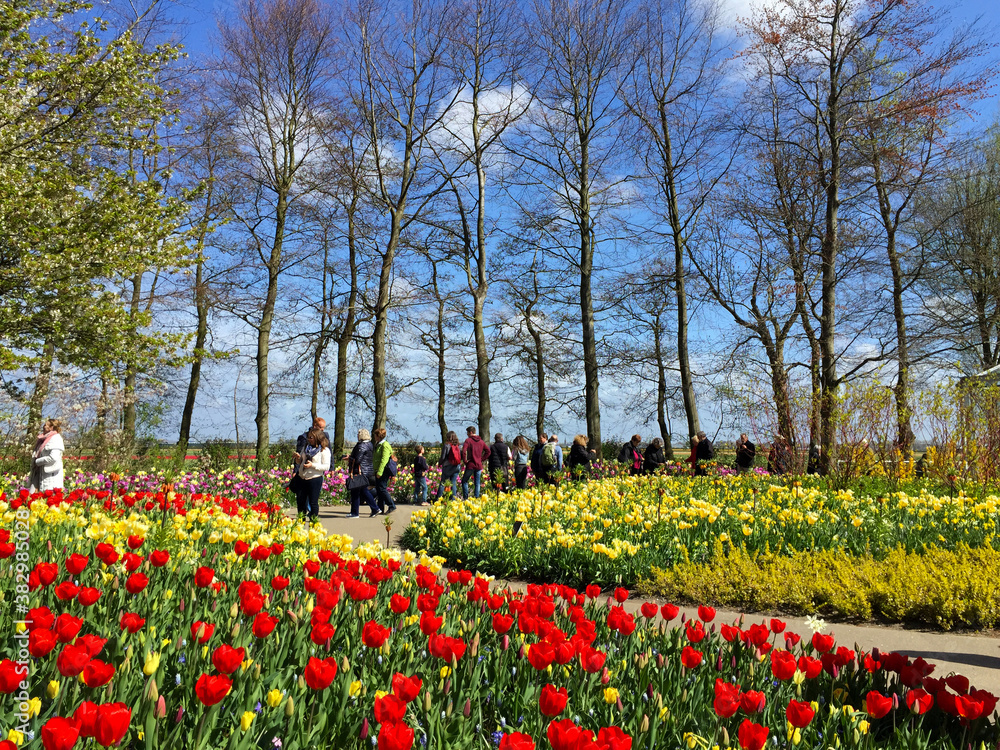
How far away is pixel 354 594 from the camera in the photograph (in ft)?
9.25

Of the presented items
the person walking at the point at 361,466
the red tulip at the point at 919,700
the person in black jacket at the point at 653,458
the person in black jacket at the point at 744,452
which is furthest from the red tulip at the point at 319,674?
the person in black jacket at the point at 653,458

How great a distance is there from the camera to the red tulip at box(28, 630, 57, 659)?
76.1 inches

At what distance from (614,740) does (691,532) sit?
234 inches

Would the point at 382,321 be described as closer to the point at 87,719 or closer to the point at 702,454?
the point at 702,454

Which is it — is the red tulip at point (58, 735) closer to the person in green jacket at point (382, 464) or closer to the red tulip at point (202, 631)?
the red tulip at point (202, 631)

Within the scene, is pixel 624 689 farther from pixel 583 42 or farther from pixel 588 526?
pixel 583 42

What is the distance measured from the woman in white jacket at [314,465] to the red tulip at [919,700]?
835cm

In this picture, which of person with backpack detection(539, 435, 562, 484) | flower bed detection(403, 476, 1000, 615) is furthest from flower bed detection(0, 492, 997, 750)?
person with backpack detection(539, 435, 562, 484)

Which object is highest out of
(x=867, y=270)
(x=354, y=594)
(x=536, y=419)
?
(x=867, y=270)

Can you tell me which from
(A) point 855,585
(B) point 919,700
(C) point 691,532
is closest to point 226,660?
(B) point 919,700

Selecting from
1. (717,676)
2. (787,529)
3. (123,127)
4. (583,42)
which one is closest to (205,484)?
(123,127)

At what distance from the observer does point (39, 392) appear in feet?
43.7

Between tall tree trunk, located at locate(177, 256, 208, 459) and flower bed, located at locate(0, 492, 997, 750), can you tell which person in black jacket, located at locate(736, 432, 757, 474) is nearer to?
flower bed, located at locate(0, 492, 997, 750)

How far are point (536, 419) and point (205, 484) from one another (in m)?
16.7
